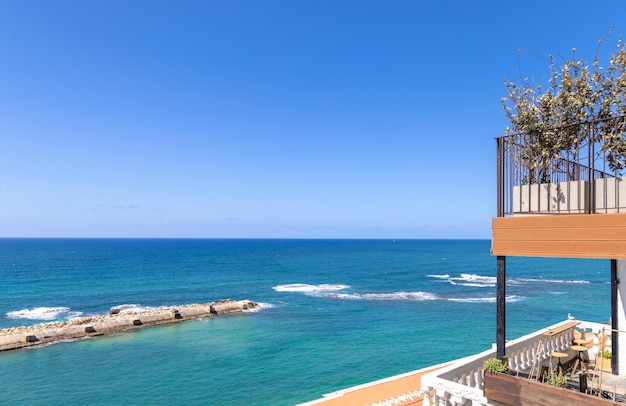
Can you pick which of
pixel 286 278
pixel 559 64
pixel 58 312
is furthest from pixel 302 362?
pixel 286 278

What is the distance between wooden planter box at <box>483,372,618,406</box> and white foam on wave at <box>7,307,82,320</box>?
37.5m

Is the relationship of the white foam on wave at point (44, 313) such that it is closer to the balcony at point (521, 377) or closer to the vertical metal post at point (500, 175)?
the balcony at point (521, 377)

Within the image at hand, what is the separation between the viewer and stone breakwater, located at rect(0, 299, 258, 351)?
82.5 feet

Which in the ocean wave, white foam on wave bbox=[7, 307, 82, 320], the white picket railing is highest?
the white picket railing

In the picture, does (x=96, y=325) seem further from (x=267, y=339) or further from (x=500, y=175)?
(x=500, y=175)

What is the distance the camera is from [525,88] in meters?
7.05

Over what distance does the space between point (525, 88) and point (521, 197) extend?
205 cm

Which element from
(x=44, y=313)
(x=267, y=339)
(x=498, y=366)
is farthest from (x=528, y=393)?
(x=44, y=313)

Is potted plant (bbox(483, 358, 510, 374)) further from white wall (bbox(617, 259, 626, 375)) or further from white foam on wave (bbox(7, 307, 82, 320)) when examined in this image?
white foam on wave (bbox(7, 307, 82, 320))

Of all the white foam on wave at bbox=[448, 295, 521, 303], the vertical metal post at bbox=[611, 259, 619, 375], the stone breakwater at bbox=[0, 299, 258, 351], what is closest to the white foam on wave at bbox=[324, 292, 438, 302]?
the white foam on wave at bbox=[448, 295, 521, 303]

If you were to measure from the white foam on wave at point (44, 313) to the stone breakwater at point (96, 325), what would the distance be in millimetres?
3807

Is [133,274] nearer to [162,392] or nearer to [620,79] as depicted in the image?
[162,392]

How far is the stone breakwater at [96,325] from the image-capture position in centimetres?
2514

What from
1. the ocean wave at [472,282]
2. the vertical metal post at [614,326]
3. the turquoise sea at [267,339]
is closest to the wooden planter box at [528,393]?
the vertical metal post at [614,326]
